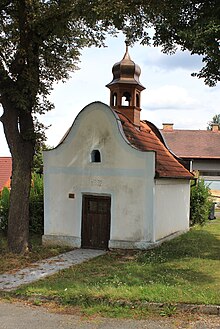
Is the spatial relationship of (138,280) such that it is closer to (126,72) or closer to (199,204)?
(126,72)

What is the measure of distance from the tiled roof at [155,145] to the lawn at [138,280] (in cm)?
321

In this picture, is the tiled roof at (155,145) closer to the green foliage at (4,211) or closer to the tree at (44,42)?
the tree at (44,42)

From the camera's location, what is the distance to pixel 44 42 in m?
15.4

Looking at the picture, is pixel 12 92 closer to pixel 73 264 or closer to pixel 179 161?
pixel 73 264

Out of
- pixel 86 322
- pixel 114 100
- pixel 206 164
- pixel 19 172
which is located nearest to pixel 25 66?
pixel 19 172

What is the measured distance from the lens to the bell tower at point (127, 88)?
1984 cm

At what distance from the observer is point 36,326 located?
7836 millimetres

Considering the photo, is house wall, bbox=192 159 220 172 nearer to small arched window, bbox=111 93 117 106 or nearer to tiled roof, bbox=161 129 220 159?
tiled roof, bbox=161 129 220 159

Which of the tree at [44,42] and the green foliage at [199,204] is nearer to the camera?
the tree at [44,42]

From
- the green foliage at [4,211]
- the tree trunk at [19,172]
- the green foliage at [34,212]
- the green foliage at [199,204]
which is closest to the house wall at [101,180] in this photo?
the tree trunk at [19,172]

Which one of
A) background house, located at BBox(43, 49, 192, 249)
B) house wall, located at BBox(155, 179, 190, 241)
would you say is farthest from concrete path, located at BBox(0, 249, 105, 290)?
house wall, located at BBox(155, 179, 190, 241)

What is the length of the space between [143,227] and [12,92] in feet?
21.0

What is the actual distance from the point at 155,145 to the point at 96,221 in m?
4.92

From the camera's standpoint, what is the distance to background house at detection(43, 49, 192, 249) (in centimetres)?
1625
